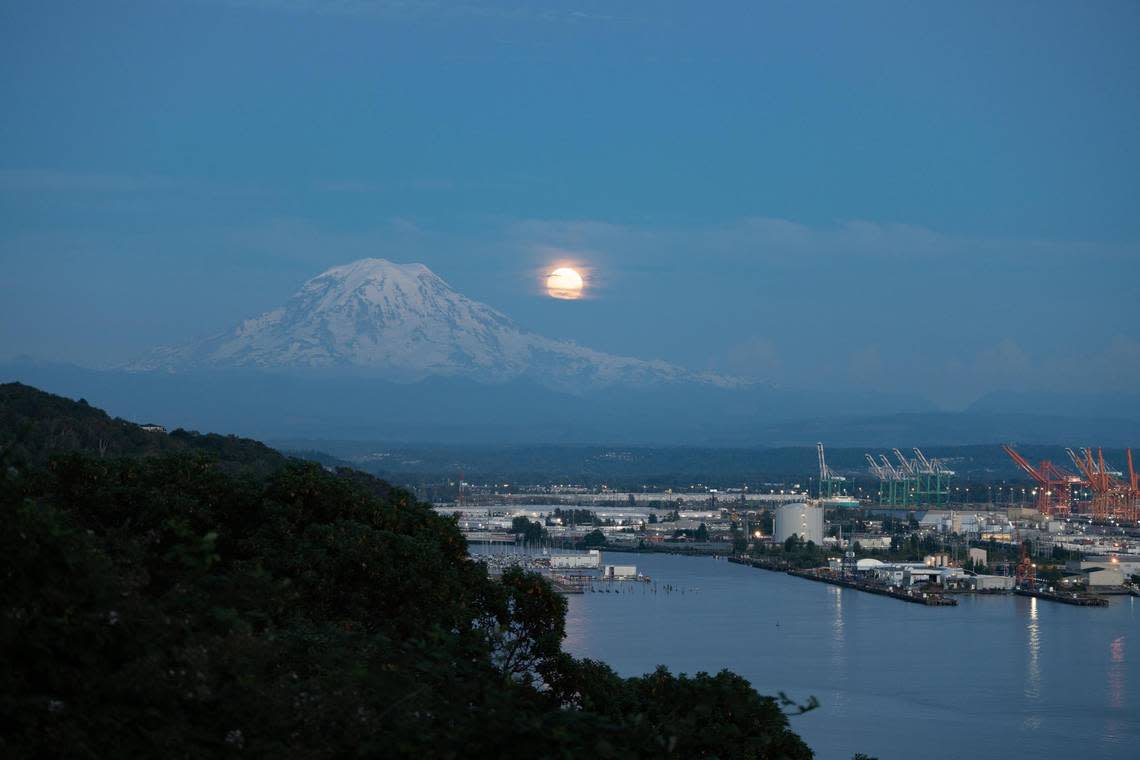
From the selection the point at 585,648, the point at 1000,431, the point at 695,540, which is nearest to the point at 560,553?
the point at 695,540

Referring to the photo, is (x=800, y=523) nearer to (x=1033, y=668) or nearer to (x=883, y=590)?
(x=883, y=590)

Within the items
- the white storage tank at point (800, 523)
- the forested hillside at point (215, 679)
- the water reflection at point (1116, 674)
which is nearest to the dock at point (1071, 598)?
the water reflection at point (1116, 674)

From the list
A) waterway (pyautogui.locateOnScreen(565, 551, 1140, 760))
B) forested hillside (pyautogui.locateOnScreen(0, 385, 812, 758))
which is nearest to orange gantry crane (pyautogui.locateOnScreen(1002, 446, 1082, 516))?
waterway (pyautogui.locateOnScreen(565, 551, 1140, 760))

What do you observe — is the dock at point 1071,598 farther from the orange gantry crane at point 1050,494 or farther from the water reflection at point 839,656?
the orange gantry crane at point 1050,494

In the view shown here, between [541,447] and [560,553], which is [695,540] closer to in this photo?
[560,553]

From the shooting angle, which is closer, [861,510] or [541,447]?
[861,510]

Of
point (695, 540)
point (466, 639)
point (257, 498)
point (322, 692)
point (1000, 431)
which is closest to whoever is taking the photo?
point (322, 692)
